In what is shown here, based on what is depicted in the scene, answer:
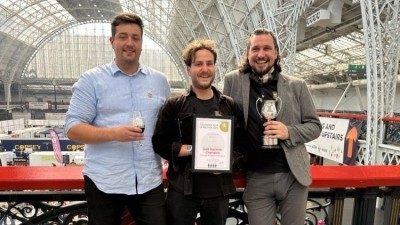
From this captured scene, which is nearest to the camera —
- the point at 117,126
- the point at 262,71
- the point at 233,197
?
the point at 117,126

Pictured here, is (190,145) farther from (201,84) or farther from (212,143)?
(201,84)

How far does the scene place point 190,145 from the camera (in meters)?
2.12

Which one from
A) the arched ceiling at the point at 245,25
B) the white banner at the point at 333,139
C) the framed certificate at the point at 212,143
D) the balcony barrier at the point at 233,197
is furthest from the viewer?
the arched ceiling at the point at 245,25

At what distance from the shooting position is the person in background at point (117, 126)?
2066mm

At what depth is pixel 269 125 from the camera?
2.15 m

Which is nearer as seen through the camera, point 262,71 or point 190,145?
point 190,145

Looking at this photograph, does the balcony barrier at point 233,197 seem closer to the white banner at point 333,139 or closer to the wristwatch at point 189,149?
the wristwatch at point 189,149

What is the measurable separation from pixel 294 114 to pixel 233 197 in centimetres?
76

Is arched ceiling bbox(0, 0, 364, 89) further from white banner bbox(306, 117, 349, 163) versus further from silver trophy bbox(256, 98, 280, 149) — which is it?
silver trophy bbox(256, 98, 280, 149)

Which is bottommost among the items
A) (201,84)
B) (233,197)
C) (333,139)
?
(333,139)

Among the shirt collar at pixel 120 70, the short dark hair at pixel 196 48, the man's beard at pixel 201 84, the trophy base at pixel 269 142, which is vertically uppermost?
the short dark hair at pixel 196 48

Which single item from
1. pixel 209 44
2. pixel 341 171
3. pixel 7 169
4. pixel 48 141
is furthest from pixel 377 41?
pixel 48 141

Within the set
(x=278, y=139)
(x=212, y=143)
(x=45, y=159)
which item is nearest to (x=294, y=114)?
(x=278, y=139)

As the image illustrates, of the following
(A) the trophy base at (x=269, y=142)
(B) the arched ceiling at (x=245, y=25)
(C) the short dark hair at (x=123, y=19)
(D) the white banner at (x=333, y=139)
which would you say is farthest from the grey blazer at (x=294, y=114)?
(B) the arched ceiling at (x=245, y=25)
